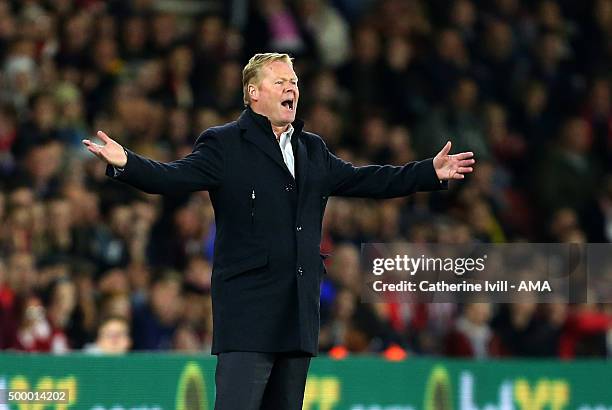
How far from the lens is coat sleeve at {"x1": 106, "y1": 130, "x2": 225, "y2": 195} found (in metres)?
5.88

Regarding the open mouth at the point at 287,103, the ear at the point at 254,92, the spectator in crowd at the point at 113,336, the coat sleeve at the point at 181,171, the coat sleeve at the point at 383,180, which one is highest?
the ear at the point at 254,92

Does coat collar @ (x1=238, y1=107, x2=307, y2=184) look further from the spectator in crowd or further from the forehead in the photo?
the spectator in crowd

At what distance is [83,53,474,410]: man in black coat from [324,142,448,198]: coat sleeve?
192 millimetres

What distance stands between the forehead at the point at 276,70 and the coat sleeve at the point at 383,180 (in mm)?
406

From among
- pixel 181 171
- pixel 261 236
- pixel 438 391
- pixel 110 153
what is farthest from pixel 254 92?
pixel 438 391

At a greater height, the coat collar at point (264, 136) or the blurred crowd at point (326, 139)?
the blurred crowd at point (326, 139)

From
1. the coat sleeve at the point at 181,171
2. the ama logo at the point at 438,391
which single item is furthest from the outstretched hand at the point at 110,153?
the ama logo at the point at 438,391

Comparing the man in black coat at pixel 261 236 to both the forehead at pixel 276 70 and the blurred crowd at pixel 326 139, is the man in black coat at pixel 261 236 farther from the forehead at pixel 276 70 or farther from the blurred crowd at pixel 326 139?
the blurred crowd at pixel 326 139

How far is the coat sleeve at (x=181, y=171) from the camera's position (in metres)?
5.88

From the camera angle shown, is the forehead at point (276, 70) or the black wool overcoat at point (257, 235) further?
the forehead at point (276, 70)

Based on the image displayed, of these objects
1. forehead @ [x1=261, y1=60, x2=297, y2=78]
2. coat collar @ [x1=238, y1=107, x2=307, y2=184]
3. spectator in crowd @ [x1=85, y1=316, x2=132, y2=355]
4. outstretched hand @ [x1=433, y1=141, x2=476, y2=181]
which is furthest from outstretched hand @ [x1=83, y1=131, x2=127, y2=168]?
spectator in crowd @ [x1=85, y1=316, x2=132, y2=355]

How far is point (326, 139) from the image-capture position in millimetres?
13438

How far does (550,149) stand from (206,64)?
3.36 metres

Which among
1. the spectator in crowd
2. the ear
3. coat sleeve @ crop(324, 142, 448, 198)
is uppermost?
the ear
